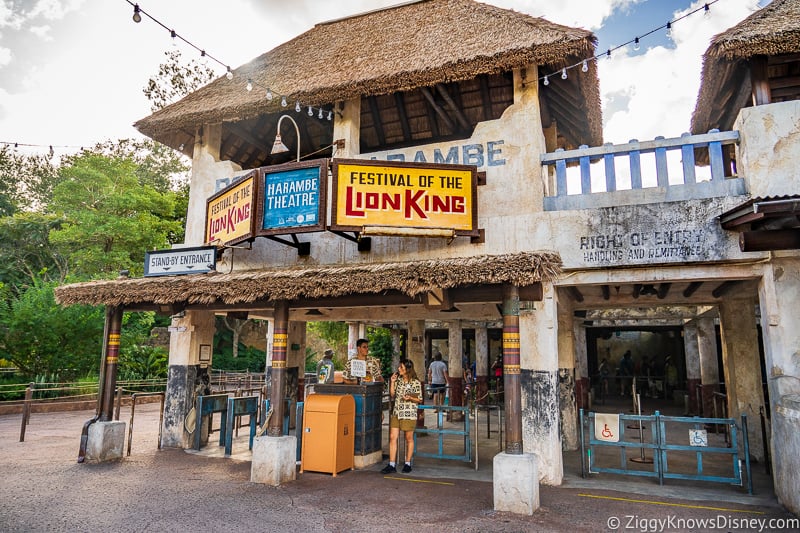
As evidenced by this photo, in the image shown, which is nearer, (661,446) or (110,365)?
(661,446)

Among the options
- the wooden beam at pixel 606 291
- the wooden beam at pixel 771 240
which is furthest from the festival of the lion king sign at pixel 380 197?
the wooden beam at pixel 771 240

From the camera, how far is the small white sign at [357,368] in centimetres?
863

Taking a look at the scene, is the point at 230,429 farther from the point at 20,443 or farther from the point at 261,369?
the point at 261,369

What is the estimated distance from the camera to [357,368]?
28.3ft

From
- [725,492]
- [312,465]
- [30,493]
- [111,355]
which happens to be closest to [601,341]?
[725,492]

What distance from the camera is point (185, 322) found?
1054cm

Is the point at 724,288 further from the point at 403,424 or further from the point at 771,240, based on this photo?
the point at 403,424

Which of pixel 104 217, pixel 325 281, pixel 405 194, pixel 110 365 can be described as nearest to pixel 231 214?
pixel 325 281

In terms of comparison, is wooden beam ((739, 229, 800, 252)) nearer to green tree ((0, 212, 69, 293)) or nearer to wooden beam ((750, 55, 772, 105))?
wooden beam ((750, 55, 772, 105))

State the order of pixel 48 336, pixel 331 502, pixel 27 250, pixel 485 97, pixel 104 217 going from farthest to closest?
1. pixel 27 250
2. pixel 104 217
3. pixel 48 336
4. pixel 485 97
5. pixel 331 502

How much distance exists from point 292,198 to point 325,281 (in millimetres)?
1741

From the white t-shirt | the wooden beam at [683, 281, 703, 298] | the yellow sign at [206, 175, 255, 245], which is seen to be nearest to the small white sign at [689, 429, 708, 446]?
the wooden beam at [683, 281, 703, 298]

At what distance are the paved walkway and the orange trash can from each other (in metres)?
0.18

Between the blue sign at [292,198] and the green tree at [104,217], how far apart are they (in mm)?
15704
